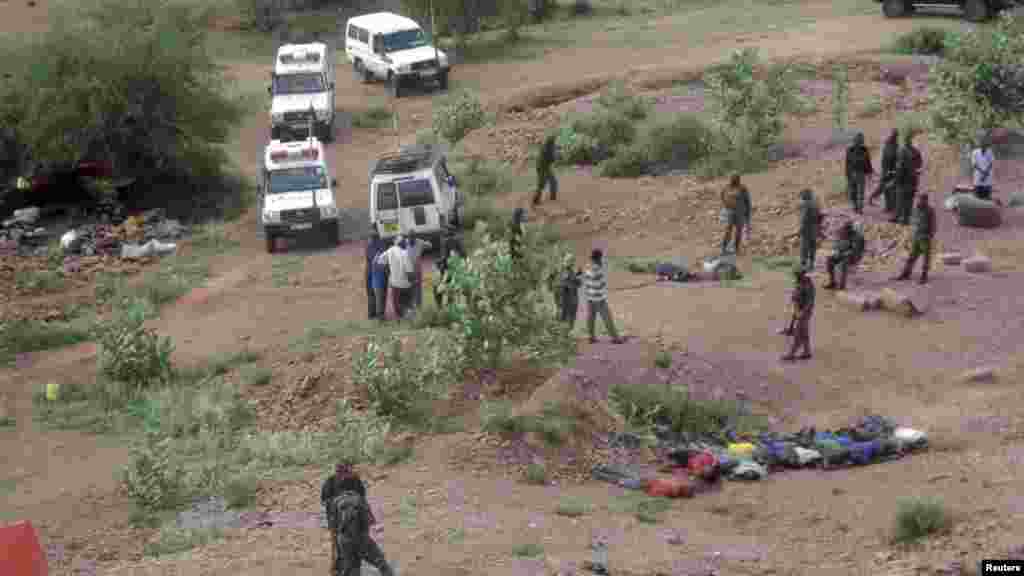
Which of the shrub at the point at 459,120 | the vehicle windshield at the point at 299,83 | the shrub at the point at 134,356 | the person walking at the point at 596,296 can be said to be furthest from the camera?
the vehicle windshield at the point at 299,83

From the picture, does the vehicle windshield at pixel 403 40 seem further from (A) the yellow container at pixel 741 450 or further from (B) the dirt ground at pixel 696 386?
(A) the yellow container at pixel 741 450

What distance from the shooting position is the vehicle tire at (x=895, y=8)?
3875cm

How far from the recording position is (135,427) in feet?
63.2

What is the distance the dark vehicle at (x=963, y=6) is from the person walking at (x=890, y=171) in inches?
572

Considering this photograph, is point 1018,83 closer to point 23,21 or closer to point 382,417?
point 382,417

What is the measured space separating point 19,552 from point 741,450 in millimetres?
7184

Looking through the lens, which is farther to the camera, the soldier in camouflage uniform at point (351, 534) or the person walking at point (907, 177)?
the person walking at point (907, 177)

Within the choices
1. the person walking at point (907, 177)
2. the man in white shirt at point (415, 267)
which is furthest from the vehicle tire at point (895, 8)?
the man in white shirt at point (415, 267)

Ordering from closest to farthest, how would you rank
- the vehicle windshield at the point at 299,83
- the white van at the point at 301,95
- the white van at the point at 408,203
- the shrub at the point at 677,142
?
1. the white van at the point at 408,203
2. the shrub at the point at 677,142
3. the white van at the point at 301,95
4. the vehicle windshield at the point at 299,83

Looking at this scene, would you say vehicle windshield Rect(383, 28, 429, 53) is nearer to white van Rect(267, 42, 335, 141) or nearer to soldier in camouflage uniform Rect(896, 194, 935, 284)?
white van Rect(267, 42, 335, 141)

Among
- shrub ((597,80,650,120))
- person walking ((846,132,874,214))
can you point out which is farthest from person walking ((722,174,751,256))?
shrub ((597,80,650,120))

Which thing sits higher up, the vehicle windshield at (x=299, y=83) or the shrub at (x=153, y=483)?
the vehicle windshield at (x=299, y=83)

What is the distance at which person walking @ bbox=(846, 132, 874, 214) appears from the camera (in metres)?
23.9

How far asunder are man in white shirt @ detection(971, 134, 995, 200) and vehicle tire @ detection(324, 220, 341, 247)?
33.6ft
